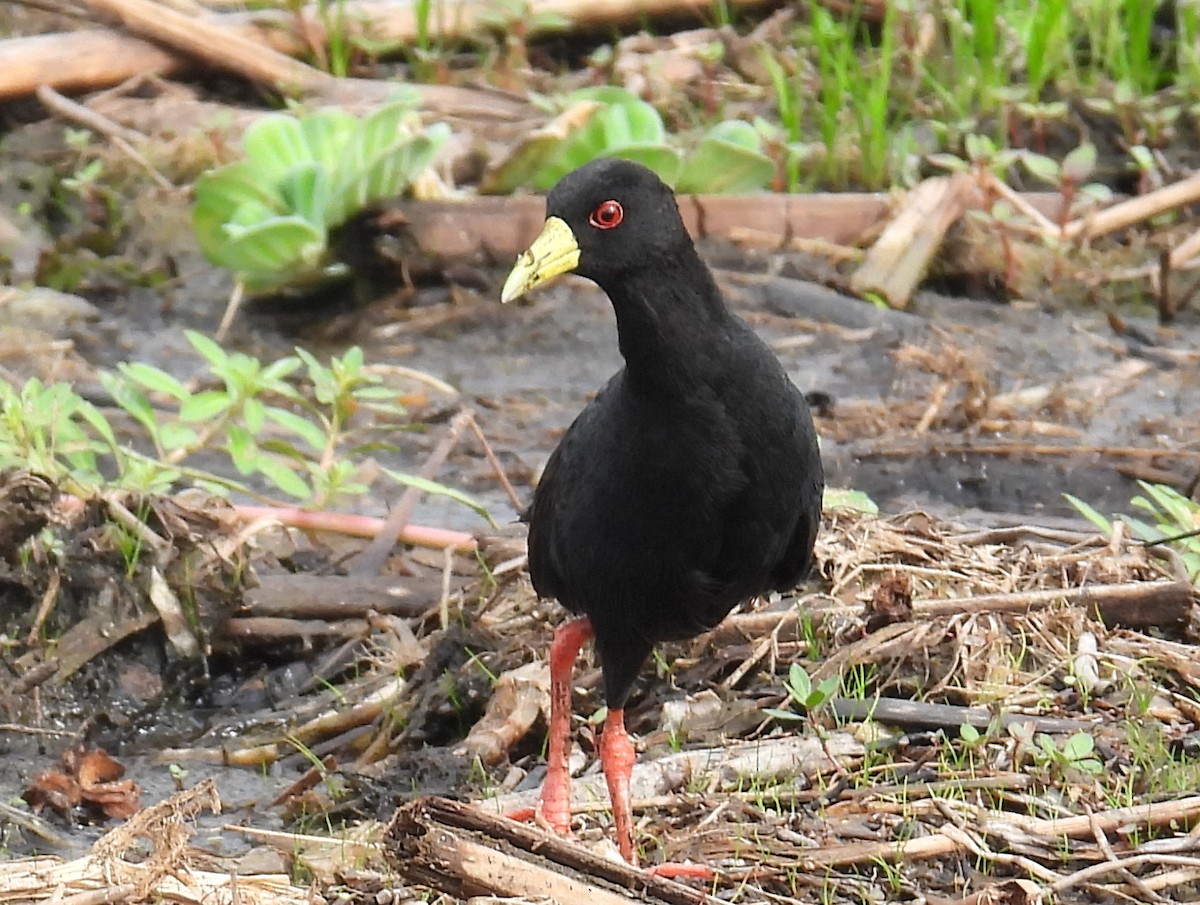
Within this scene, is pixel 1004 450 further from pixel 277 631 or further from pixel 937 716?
pixel 277 631

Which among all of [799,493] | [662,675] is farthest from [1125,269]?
[799,493]

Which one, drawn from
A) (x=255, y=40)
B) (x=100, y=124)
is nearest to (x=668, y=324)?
(x=100, y=124)

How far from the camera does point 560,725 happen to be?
4.13 meters

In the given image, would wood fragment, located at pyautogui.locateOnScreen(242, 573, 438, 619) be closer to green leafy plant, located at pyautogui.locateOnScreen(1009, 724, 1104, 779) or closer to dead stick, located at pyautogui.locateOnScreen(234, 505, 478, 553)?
dead stick, located at pyautogui.locateOnScreen(234, 505, 478, 553)

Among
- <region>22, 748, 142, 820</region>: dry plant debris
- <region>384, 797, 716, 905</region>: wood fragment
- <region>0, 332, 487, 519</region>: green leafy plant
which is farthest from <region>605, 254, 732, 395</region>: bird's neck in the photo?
<region>22, 748, 142, 820</region>: dry plant debris

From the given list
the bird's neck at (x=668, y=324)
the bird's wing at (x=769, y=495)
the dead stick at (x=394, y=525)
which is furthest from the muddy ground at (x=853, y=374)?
the bird's neck at (x=668, y=324)

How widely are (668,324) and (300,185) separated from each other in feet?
13.1

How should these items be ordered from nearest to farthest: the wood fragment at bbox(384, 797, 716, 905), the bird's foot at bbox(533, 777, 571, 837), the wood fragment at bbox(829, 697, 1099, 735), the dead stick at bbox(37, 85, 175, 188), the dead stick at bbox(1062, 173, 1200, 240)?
the wood fragment at bbox(384, 797, 716, 905) → the bird's foot at bbox(533, 777, 571, 837) → the wood fragment at bbox(829, 697, 1099, 735) → the dead stick at bbox(1062, 173, 1200, 240) → the dead stick at bbox(37, 85, 175, 188)

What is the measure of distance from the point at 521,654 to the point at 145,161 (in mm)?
4283

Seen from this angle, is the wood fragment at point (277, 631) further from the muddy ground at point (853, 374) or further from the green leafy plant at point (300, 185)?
the green leafy plant at point (300, 185)

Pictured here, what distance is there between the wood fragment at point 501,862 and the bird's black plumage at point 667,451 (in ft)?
2.07

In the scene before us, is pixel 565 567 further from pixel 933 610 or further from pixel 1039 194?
pixel 1039 194

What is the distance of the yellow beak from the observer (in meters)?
3.47

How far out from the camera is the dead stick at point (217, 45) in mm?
8648
